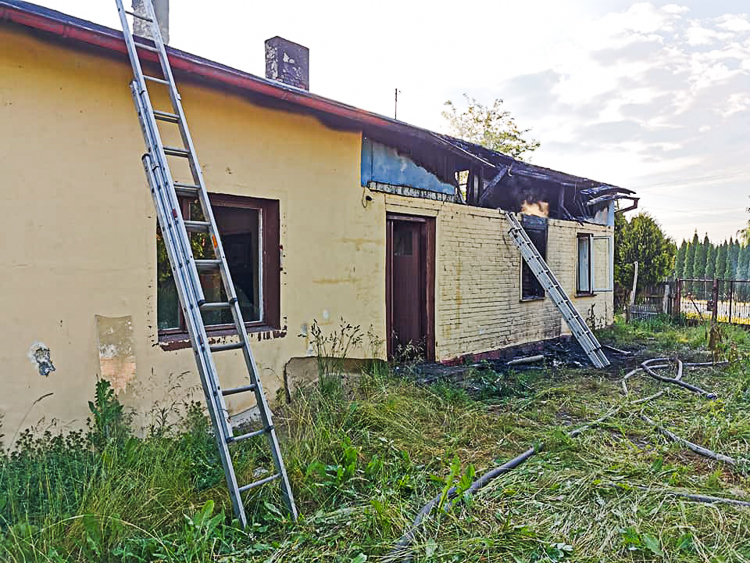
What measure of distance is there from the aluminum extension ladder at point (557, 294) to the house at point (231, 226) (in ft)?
0.92

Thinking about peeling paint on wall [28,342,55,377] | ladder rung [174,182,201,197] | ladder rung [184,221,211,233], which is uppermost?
ladder rung [174,182,201,197]

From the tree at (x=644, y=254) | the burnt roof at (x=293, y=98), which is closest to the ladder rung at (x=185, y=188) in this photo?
the burnt roof at (x=293, y=98)

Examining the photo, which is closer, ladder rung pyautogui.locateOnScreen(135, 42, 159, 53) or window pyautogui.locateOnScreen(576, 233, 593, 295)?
ladder rung pyautogui.locateOnScreen(135, 42, 159, 53)

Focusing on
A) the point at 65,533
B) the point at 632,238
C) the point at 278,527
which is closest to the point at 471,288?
the point at 278,527

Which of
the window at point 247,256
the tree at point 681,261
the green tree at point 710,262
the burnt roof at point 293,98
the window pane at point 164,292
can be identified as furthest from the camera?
the tree at point 681,261

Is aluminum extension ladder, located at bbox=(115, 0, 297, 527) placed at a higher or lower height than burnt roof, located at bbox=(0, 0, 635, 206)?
lower

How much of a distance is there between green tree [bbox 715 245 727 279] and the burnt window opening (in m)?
26.9

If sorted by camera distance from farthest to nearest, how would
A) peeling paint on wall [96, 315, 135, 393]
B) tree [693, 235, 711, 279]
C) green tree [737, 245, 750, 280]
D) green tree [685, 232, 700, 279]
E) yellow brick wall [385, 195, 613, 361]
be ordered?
1. green tree [685, 232, 700, 279]
2. tree [693, 235, 711, 279]
3. green tree [737, 245, 750, 280]
4. yellow brick wall [385, 195, 613, 361]
5. peeling paint on wall [96, 315, 135, 393]

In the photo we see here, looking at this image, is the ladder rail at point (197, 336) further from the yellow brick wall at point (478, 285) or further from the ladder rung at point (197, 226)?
the yellow brick wall at point (478, 285)

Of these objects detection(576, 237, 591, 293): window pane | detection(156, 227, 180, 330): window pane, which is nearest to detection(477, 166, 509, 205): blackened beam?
detection(576, 237, 591, 293): window pane

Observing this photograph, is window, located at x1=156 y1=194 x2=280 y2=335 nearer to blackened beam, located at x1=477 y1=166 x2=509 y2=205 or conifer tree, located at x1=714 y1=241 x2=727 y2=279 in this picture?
blackened beam, located at x1=477 y1=166 x2=509 y2=205

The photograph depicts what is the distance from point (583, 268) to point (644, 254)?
6.51 m

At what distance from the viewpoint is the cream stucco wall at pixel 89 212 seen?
13.4 ft

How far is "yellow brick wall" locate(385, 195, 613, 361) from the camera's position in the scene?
8.13 m
